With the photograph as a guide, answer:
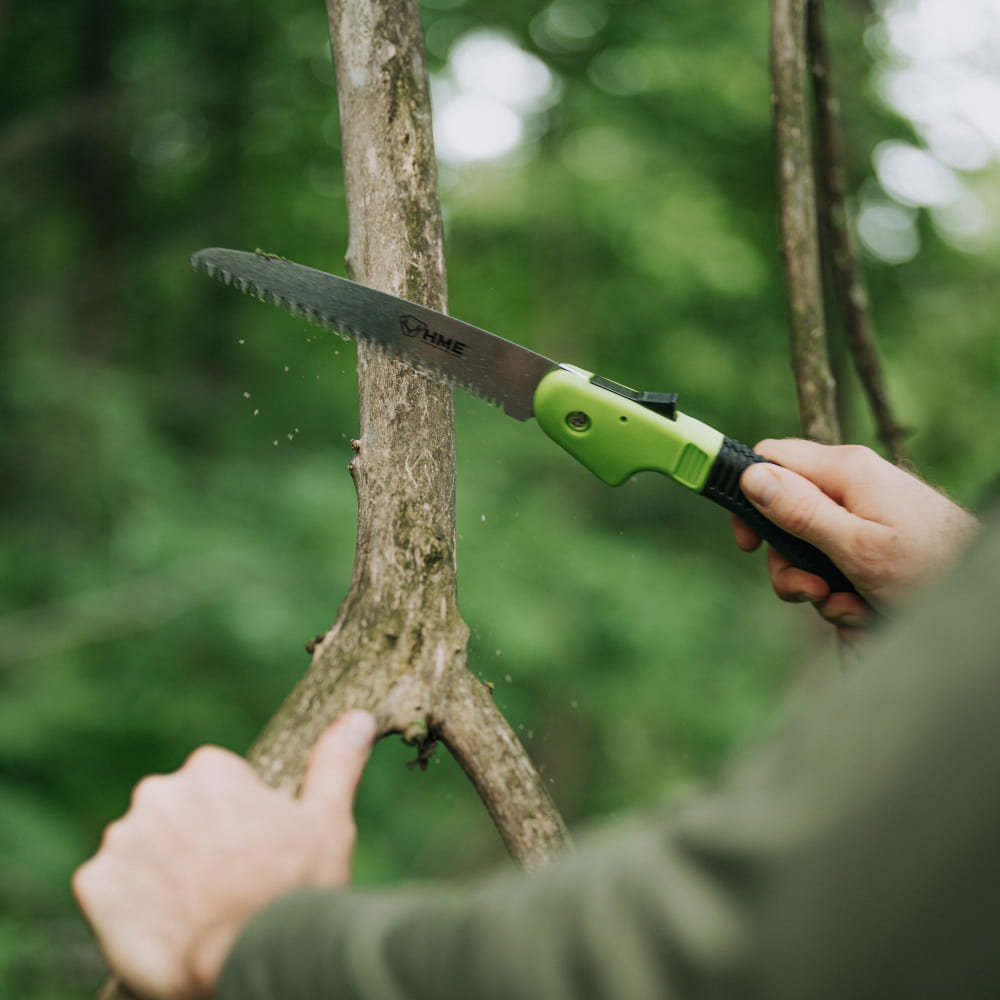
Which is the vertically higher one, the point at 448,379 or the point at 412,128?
the point at 412,128

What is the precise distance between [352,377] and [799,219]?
3.92 meters

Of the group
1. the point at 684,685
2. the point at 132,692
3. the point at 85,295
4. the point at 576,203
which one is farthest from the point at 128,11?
the point at 684,685

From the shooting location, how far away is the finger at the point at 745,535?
1742 mm

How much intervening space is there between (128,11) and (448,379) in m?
7.37

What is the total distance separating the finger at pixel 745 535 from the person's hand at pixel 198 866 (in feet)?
3.25

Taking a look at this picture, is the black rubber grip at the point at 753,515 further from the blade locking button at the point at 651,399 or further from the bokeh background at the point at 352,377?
the bokeh background at the point at 352,377

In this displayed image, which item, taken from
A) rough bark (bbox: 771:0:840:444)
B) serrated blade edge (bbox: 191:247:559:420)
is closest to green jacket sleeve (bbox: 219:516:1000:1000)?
serrated blade edge (bbox: 191:247:559:420)

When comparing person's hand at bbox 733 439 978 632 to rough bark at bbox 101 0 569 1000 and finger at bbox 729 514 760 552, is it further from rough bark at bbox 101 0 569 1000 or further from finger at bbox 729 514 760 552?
rough bark at bbox 101 0 569 1000

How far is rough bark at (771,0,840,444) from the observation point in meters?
2.04


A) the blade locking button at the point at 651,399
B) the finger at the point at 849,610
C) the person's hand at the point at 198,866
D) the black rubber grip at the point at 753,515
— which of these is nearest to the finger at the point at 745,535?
the black rubber grip at the point at 753,515

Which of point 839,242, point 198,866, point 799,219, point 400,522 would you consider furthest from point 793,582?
point 198,866

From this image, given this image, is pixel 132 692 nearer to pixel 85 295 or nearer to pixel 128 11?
pixel 85 295

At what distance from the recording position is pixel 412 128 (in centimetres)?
159

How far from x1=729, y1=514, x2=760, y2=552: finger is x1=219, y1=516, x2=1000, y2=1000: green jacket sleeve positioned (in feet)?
3.80
